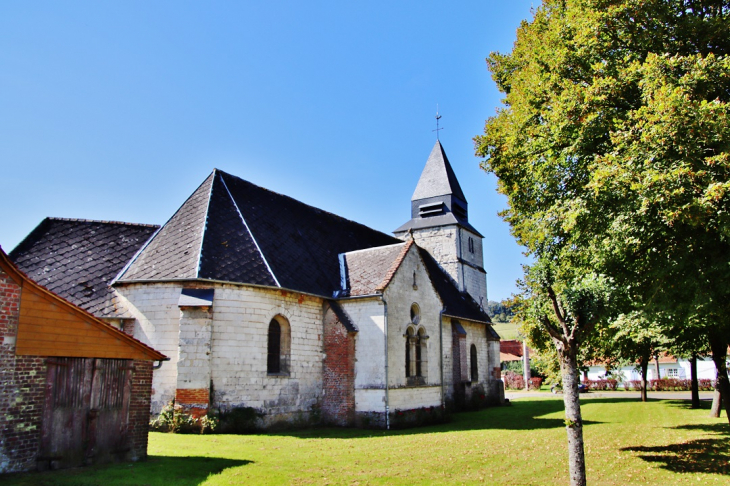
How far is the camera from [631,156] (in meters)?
9.16

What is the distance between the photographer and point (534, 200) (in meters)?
12.3

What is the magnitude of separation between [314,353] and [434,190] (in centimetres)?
1821

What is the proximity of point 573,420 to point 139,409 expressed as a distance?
8644mm

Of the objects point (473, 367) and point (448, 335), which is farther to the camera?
point (473, 367)

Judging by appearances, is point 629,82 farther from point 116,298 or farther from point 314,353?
point 116,298

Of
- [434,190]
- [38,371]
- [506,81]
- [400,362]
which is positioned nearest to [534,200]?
[506,81]

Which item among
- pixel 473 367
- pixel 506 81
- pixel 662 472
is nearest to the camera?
pixel 662 472

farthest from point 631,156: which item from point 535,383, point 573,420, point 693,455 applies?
point 535,383

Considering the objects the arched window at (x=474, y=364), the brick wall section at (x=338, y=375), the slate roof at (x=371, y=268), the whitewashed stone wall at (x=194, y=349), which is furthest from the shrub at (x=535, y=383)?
the whitewashed stone wall at (x=194, y=349)

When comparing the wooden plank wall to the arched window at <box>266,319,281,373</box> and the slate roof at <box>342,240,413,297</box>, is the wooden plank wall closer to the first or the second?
the arched window at <box>266,319,281,373</box>

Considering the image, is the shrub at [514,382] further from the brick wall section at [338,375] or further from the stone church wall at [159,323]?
the stone church wall at [159,323]

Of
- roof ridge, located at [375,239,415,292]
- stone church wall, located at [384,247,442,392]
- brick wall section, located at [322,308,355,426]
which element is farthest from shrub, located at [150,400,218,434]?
roof ridge, located at [375,239,415,292]

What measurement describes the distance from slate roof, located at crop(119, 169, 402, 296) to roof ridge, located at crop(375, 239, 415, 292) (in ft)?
7.84

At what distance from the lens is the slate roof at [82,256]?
56.2 feet
